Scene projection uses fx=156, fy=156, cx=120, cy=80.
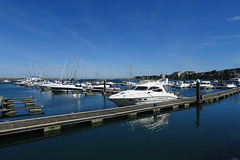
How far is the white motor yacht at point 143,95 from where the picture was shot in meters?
19.3

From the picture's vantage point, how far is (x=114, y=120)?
1554cm

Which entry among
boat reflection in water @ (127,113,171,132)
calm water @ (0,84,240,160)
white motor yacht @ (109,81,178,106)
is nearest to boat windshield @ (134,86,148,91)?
white motor yacht @ (109,81,178,106)

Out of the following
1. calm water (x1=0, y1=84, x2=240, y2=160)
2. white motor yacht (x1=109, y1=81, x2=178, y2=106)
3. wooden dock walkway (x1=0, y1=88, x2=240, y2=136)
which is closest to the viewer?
calm water (x1=0, y1=84, x2=240, y2=160)

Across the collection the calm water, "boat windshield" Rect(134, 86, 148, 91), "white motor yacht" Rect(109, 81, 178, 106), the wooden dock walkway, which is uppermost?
"boat windshield" Rect(134, 86, 148, 91)

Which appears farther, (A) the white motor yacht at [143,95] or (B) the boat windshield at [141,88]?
(B) the boat windshield at [141,88]

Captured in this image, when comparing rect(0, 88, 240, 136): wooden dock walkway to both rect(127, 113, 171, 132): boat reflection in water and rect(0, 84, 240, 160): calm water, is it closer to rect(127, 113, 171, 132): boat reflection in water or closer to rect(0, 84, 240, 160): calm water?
rect(0, 84, 240, 160): calm water

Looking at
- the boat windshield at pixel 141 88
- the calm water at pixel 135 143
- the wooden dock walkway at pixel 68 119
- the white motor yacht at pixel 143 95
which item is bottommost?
the calm water at pixel 135 143

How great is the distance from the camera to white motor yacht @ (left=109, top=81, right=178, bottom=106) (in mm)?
19312

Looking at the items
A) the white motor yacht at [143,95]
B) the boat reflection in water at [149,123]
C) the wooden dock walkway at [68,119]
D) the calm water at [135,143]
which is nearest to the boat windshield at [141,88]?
the white motor yacht at [143,95]

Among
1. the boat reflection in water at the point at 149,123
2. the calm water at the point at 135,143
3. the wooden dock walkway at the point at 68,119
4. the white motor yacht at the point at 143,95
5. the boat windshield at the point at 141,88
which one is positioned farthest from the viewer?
the boat windshield at the point at 141,88

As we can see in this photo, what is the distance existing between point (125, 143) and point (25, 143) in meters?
6.51

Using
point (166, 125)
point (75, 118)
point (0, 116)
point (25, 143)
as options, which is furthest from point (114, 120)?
point (0, 116)

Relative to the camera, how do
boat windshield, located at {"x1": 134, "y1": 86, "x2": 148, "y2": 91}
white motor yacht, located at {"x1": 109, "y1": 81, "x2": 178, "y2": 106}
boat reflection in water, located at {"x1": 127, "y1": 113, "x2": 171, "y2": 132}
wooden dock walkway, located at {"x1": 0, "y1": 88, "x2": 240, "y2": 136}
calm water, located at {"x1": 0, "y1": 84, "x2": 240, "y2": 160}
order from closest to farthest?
calm water, located at {"x1": 0, "y1": 84, "x2": 240, "y2": 160} < wooden dock walkway, located at {"x1": 0, "y1": 88, "x2": 240, "y2": 136} < boat reflection in water, located at {"x1": 127, "y1": 113, "x2": 171, "y2": 132} < white motor yacht, located at {"x1": 109, "y1": 81, "x2": 178, "y2": 106} < boat windshield, located at {"x1": 134, "y1": 86, "x2": 148, "y2": 91}

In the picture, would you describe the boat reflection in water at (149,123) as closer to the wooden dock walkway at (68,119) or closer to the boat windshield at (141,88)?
the wooden dock walkway at (68,119)
